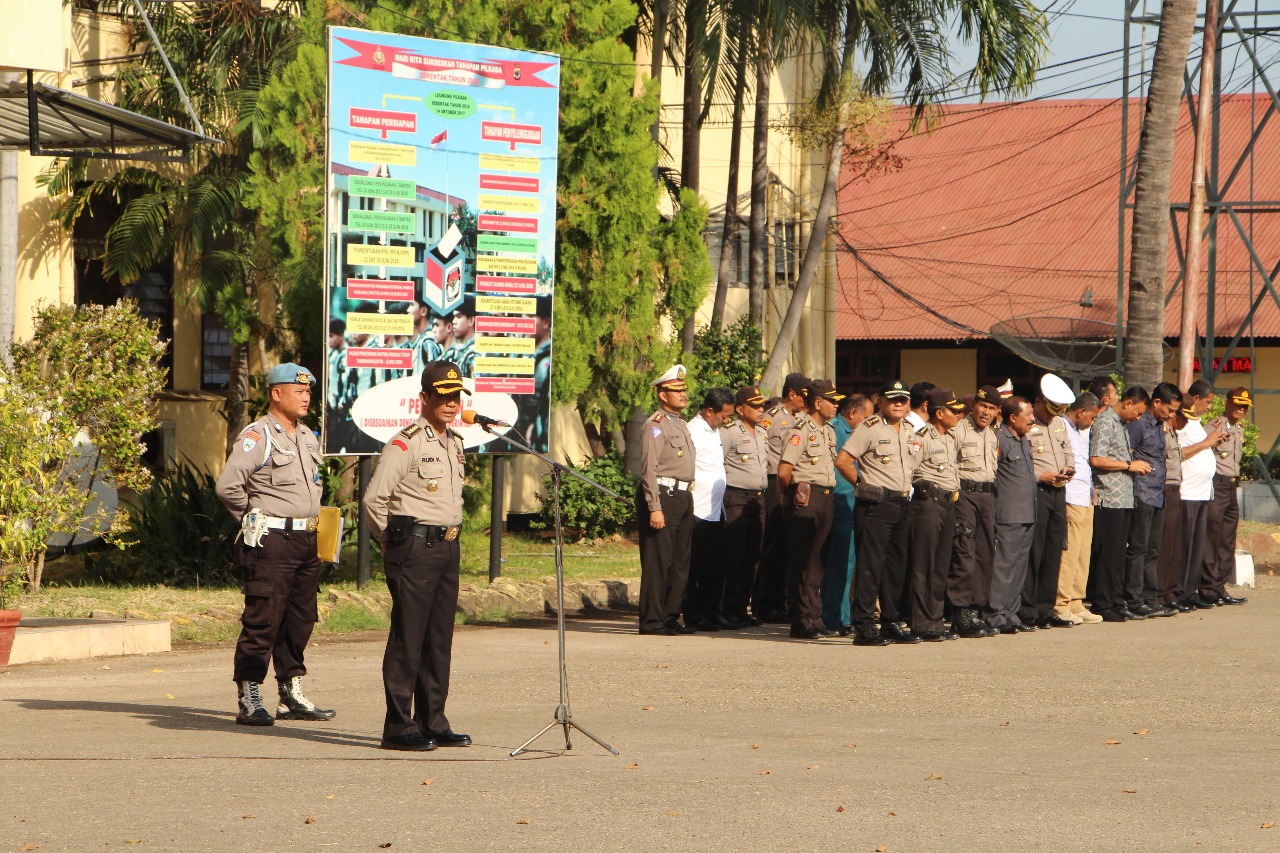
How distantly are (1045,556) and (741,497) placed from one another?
2.55 metres

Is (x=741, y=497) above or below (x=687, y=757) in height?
above

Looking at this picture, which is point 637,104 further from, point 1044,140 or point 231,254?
point 1044,140

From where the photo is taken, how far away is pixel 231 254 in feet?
56.1

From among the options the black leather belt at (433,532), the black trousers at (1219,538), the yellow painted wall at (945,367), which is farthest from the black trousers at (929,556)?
the yellow painted wall at (945,367)

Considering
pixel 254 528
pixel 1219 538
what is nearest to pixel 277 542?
pixel 254 528

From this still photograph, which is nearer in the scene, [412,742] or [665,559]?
[412,742]

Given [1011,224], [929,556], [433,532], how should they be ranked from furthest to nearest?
[1011,224]
[929,556]
[433,532]

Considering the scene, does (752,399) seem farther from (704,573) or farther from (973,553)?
(973,553)

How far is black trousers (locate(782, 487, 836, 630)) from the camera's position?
1256 cm

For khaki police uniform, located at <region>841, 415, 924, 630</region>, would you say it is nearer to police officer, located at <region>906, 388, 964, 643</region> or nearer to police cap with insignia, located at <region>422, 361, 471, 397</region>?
police officer, located at <region>906, 388, 964, 643</region>

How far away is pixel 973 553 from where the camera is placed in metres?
12.6

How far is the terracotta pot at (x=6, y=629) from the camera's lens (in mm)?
10531

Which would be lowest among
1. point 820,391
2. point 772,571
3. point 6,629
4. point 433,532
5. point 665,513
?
point 6,629

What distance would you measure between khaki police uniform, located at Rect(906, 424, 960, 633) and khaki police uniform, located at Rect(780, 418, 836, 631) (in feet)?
2.41
